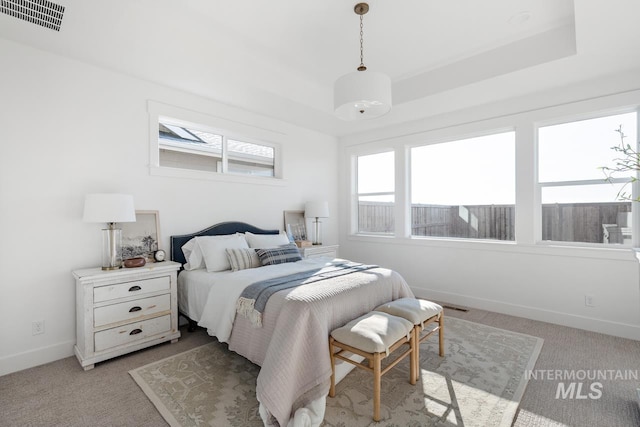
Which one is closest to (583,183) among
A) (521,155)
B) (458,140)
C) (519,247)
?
(521,155)

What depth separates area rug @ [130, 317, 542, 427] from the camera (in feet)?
6.25

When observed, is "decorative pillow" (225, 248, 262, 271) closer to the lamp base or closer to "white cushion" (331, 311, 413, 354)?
the lamp base

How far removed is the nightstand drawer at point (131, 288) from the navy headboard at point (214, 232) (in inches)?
18.8

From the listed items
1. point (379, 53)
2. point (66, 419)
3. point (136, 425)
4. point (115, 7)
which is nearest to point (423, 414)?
point (136, 425)

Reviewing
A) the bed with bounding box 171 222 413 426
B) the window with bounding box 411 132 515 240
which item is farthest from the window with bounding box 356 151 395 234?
the bed with bounding box 171 222 413 426

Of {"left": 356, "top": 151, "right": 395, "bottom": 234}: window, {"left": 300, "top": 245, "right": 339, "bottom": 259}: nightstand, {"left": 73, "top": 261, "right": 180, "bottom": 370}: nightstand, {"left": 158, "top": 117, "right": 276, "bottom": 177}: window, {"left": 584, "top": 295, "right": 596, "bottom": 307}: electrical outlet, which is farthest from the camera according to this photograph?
{"left": 356, "top": 151, "right": 395, "bottom": 234}: window

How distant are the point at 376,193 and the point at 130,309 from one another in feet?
12.5

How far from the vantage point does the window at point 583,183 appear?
3230 mm

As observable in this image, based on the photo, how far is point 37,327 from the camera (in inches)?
102

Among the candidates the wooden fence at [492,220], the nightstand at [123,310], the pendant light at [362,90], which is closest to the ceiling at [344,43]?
the pendant light at [362,90]

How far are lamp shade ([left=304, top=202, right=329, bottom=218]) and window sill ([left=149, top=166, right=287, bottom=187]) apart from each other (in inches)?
20.0

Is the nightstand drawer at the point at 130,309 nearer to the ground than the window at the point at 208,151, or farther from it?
nearer to the ground

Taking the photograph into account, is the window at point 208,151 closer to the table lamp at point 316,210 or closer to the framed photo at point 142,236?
the framed photo at point 142,236

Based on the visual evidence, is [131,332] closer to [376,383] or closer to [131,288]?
[131,288]
